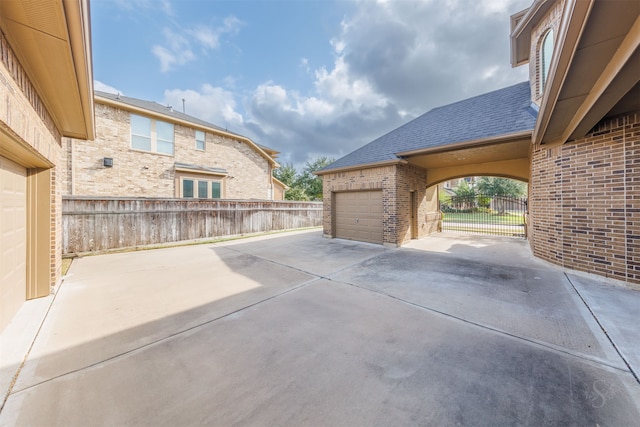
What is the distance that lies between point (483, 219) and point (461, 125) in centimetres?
1504

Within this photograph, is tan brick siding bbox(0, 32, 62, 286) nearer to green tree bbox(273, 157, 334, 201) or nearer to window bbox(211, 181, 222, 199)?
window bbox(211, 181, 222, 199)

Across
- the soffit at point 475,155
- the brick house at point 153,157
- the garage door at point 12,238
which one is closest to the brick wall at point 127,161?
the brick house at point 153,157

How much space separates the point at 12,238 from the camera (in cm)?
314

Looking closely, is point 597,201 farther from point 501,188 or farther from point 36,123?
point 501,188

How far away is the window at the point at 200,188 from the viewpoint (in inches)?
524

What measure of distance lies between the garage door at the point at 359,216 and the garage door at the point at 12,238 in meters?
A: 8.42

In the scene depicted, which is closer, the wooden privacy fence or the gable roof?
the wooden privacy fence

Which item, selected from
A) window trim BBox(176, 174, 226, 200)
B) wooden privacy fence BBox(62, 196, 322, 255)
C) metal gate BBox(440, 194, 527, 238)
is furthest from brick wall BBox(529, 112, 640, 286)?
window trim BBox(176, 174, 226, 200)

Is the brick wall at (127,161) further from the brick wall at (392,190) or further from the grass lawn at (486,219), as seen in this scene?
the grass lawn at (486,219)

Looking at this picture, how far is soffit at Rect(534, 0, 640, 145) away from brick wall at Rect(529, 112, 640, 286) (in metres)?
0.73

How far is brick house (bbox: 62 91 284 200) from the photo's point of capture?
10.5 metres

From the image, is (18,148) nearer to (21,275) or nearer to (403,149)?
(21,275)

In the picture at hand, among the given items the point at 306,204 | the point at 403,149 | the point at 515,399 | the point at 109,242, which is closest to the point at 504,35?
the point at 403,149

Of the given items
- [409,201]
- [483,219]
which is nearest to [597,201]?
[409,201]
